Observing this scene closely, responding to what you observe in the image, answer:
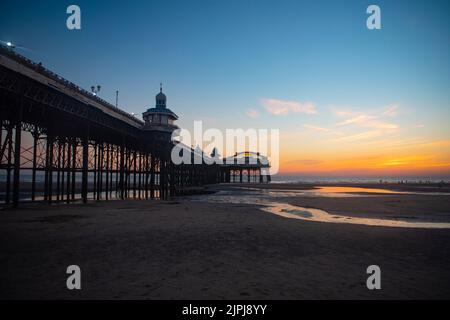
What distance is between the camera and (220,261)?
25.4 ft

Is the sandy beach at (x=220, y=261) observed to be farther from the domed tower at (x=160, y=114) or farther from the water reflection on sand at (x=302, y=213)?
the domed tower at (x=160, y=114)

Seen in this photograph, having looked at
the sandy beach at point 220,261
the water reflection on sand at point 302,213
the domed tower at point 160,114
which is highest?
the domed tower at point 160,114

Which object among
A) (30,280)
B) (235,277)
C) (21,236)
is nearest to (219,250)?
(235,277)

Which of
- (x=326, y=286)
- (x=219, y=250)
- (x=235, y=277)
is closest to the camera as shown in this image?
(x=326, y=286)

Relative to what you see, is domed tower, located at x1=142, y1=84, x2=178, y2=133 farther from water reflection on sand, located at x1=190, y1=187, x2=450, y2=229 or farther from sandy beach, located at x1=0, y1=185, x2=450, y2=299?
sandy beach, located at x1=0, y1=185, x2=450, y2=299

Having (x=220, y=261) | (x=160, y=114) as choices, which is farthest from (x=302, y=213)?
(x=160, y=114)

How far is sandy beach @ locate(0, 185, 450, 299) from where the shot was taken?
18.5 ft

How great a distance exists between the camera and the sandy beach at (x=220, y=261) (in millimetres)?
5641

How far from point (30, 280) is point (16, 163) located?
15764mm

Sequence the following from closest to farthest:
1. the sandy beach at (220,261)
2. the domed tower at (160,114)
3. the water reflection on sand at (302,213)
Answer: the sandy beach at (220,261), the water reflection on sand at (302,213), the domed tower at (160,114)

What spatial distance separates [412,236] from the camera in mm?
11289

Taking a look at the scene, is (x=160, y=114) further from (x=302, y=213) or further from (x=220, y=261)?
(x=220, y=261)

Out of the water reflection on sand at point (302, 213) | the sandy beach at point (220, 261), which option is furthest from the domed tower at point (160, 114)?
the sandy beach at point (220, 261)

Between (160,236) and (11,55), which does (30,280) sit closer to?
(160,236)
